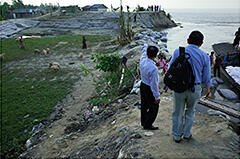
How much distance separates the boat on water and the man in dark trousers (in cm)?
468

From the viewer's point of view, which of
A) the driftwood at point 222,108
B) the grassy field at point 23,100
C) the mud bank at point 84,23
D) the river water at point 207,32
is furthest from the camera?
the mud bank at point 84,23

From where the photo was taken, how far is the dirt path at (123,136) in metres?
2.56

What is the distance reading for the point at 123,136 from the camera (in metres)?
3.40

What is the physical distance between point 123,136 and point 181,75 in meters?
1.78

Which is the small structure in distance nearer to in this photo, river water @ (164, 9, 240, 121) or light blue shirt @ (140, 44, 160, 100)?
river water @ (164, 9, 240, 121)

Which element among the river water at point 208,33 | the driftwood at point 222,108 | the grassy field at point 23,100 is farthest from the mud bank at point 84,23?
the driftwood at point 222,108

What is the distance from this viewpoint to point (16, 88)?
8203mm

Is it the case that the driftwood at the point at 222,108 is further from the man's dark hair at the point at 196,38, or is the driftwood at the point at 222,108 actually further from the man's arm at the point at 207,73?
the man's dark hair at the point at 196,38

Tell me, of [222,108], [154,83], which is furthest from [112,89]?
[154,83]

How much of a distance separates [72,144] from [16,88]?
18.2ft

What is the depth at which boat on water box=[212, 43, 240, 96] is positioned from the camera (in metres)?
6.59

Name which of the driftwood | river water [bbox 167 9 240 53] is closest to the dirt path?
the driftwood

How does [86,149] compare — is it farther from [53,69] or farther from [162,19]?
[162,19]

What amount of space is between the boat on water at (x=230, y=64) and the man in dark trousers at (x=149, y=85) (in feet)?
15.4
